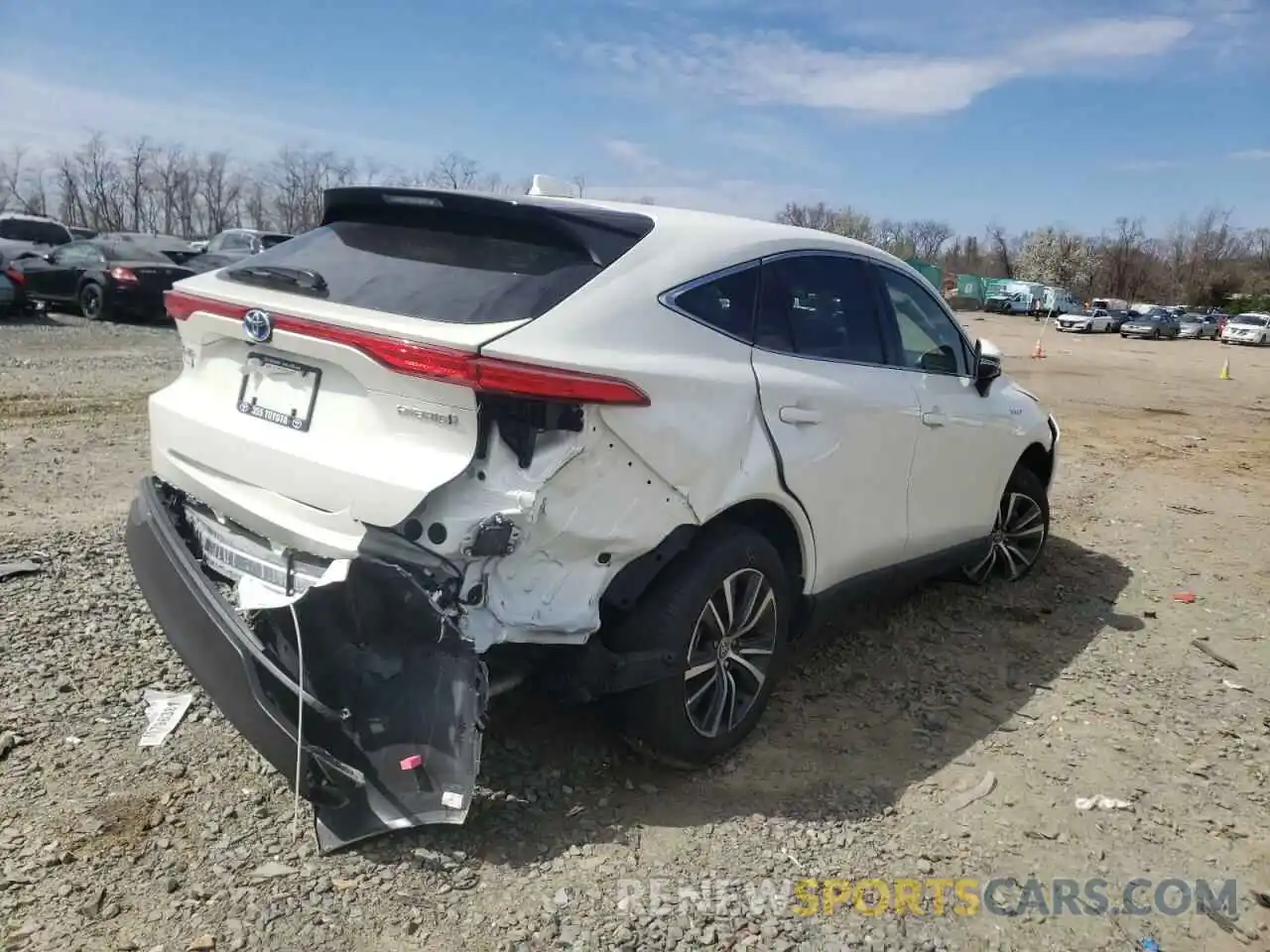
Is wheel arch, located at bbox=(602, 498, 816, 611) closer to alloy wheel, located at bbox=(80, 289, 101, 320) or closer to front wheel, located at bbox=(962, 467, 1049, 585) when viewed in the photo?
front wheel, located at bbox=(962, 467, 1049, 585)

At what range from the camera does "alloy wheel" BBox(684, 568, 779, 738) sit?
11.0ft

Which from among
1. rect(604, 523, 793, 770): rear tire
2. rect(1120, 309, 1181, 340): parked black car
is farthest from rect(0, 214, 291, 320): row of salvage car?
rect(1120, 309, 1181, 340): parked black car

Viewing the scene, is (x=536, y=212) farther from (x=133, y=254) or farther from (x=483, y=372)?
(x=133, y=254)

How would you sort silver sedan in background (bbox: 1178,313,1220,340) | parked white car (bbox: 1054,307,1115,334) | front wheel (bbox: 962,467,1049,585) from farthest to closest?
silver sedan in background (bbox: 1178,313,1220,340) → parked white car (bbox: 1054,307,1115,334) → front wheel (bbox: 962,467,1049,585)

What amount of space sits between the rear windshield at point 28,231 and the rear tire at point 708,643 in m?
27.7

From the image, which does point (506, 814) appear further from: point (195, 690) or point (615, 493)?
point (195, 690)

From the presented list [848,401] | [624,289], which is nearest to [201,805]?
[624,289]

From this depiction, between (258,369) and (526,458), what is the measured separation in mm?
1078

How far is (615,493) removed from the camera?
2.93m

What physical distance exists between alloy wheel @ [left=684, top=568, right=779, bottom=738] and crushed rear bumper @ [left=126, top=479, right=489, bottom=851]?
33.2 inches

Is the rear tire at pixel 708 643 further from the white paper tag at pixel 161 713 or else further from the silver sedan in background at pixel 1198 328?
the silver sedan in background at pixel 1198 328

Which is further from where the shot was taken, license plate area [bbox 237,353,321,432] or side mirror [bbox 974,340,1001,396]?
side mirror [bbox 974,340,1001,396]

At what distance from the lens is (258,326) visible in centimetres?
314

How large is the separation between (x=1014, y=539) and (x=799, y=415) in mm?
2766
